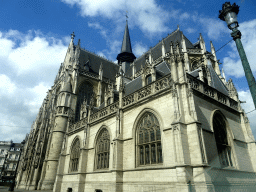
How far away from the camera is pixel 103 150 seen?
44.4 feet

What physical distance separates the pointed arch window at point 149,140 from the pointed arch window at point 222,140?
332 cm

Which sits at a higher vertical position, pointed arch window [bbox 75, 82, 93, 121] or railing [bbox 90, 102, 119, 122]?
pointed arch window [bbox 75, 82, 93, 121]

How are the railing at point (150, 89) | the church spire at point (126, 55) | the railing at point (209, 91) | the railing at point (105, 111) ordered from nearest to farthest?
the railing at point (209, 91) < the railing at point (150, 89) < the railing at point (105, 111) < the church spire at point (126, 55)

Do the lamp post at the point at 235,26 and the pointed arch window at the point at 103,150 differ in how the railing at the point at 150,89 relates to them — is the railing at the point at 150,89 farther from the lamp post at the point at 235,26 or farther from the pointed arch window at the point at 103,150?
the lamp post at the point at 235,26

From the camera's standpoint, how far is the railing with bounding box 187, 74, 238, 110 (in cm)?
992


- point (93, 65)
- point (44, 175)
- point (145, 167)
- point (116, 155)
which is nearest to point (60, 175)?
point (44, 175)

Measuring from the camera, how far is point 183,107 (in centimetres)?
891

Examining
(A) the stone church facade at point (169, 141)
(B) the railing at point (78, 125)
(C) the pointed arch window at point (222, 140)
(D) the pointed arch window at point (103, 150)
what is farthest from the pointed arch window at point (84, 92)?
(C) the pointed arch window at point (222, 140)

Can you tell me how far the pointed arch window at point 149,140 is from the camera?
9.66 meters

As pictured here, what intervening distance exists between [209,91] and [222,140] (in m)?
2.97

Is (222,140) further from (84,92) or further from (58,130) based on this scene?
(84,92)

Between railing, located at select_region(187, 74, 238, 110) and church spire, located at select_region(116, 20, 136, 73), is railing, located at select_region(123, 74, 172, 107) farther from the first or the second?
church spire, located at select_region(116, 20, 136, 73)

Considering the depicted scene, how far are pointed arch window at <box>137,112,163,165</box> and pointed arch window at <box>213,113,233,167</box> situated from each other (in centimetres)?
332

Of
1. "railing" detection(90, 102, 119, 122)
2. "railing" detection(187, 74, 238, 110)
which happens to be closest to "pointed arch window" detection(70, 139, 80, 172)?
"railing" detection(90, 102, 119, 122)
